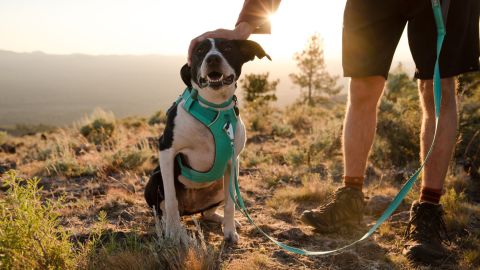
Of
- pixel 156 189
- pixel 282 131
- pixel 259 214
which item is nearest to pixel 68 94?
pixel 282 131

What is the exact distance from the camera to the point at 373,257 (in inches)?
114

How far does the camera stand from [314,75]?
133 feet

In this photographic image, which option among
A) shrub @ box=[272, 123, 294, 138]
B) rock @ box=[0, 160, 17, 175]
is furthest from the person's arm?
shrub @ box=[272, 123, 294, 138]

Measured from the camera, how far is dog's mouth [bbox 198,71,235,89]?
3.05 metres

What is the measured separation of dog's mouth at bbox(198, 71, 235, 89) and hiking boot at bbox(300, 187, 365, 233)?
1.15 metres

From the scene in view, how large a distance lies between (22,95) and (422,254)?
159 m

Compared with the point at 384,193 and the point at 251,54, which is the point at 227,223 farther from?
the point at 384,193

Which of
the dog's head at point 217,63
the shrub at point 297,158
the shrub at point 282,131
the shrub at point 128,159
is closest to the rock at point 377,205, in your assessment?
the dog's head at point 217,63

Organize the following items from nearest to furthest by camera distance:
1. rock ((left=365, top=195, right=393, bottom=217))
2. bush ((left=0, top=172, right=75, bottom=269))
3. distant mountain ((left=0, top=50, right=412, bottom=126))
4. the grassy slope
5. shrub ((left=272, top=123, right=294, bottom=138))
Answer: bush ((left=0, top=172, right=75, bottom=269)), the grassy slope, rock ((left=365, top=195, right=393, bottom=217)), shrub ((left=272, top=123, right=294, bottom=138)), distant mountain ((left=0, top=50, right=412, bottom=126))

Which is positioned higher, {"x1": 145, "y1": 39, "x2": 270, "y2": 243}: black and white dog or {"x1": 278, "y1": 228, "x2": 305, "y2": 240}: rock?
{"x1": 145, "y1": 39, "x2": 270, "y2": 243}: black and white dog

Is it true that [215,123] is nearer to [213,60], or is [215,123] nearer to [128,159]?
[213,60]

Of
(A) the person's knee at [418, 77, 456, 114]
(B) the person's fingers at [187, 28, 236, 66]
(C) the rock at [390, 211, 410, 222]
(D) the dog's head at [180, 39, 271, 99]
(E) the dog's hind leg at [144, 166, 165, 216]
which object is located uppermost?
(B) the person's fingers at [187, 28, 236, 66]

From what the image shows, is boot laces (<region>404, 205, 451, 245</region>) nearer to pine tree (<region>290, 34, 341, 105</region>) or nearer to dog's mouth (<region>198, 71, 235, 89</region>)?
dog's mouth (<region>198, 71, 235, 89</region>)

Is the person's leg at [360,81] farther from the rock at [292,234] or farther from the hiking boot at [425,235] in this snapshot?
the hiking boot at [425,235]
